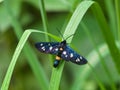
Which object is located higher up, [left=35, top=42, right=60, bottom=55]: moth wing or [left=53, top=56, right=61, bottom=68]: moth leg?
[left=35, top=42, right=60, bottom=55]: moth wing

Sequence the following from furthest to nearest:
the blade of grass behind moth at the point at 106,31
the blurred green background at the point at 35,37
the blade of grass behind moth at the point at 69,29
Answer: the blurred green background at the point at 35,37
the blade of grass behind moth at the point at 106,31
the blade of grass behind moth at the point at 69,29

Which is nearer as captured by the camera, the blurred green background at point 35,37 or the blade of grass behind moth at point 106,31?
the blade of grass behind moth at point 106,31

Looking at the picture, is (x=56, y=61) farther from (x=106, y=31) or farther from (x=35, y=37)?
(x=35, y=37)

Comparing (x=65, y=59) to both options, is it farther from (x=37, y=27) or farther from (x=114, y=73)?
(x=37, y=27)

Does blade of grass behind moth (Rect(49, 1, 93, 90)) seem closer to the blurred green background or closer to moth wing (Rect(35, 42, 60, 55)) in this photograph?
moth wing (Rect(35, 42, 60, 55))

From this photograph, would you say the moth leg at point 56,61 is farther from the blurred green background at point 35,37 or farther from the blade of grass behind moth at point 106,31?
the blurred green background at point 35,37

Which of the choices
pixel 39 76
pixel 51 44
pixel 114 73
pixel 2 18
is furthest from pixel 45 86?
pixel 2 18

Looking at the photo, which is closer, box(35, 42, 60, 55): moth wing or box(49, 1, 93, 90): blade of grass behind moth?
box(49, 1, 93, 90): blade of grass behind moth

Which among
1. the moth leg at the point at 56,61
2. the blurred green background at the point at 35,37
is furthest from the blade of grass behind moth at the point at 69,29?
the blurred green background at the point at 35,37

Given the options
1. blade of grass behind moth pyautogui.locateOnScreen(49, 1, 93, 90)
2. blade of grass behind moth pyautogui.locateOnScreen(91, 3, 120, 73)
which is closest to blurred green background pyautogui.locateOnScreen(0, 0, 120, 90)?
blade of grass behind moth pyautogui.locateOnScreen(91, 3, 120, 73)
